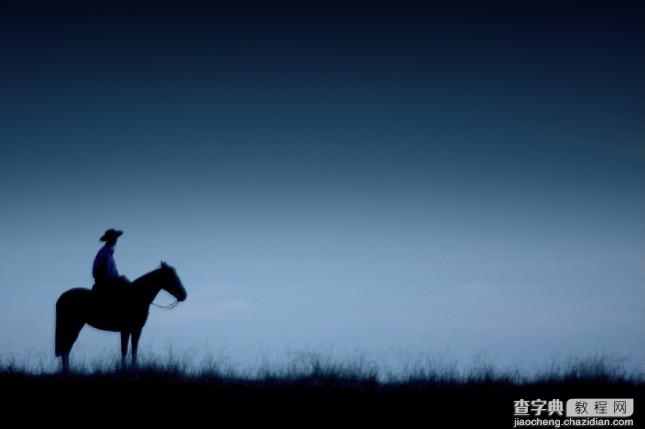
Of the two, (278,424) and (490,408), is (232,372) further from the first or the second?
(490,408)

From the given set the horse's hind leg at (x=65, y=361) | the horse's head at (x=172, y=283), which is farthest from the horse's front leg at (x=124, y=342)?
the horse's head at (x=172, y=283)

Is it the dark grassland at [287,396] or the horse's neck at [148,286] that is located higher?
the horse's neck at [148,286]

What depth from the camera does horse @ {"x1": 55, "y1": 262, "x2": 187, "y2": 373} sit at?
13.9 metres

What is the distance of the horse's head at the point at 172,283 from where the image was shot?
1445 centimetres

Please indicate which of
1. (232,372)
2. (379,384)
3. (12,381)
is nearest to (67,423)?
(12,381)

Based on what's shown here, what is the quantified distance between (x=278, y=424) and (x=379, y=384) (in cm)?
324

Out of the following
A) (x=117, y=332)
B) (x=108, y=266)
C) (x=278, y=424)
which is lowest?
(x=278, y=424)

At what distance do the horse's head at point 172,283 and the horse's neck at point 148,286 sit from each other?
0.15 metres

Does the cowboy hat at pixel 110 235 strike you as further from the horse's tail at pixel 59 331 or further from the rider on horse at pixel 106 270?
the horse's tail at pixel 59 331

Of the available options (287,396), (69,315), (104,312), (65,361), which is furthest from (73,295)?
(287,396)

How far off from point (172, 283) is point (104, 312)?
1.51 meters

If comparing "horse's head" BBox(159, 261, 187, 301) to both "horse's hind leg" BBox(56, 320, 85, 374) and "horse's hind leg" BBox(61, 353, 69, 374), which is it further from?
"horse's hind leg" BBox(61, 353, 69, 374)

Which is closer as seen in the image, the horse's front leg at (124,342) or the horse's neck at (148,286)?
the horse's front leg at (124,342)

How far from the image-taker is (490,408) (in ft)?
37.7
